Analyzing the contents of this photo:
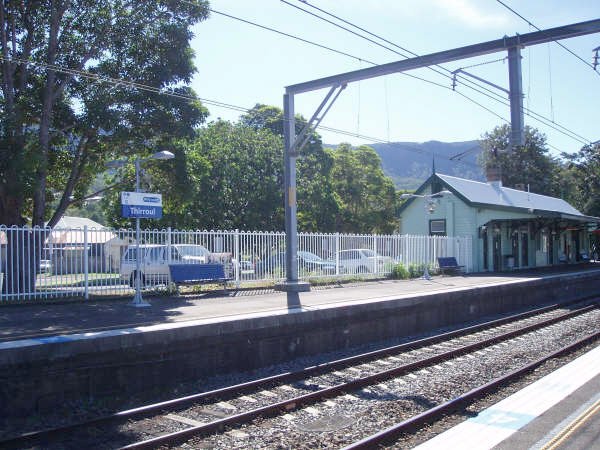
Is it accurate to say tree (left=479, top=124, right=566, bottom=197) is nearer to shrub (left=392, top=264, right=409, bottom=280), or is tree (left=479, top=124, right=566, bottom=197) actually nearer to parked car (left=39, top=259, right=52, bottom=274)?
shrub (left=392, top=264, right=409, bottom=280)

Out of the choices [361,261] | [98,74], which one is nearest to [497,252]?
[361,261]

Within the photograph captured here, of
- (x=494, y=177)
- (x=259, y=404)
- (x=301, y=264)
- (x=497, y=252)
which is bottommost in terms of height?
(x=259, y=404)

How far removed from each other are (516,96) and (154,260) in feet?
33.1

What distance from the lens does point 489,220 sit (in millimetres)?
30156

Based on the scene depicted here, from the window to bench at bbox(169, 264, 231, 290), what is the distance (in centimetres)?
1799

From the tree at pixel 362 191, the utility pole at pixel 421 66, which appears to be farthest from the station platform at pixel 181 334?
the tree at pixel 362 191

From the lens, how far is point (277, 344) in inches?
442

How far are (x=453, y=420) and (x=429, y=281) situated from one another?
1564 cm

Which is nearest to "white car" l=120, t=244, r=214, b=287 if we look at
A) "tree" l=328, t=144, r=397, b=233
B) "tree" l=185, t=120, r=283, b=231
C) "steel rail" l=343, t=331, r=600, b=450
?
"steel rail" l=343, t=331, r=600, b=450

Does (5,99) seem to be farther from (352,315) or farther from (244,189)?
(244,189)

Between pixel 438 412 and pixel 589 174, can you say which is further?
pixel 589 174

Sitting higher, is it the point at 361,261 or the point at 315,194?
the point at 315,194

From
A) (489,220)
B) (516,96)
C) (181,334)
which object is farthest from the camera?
(489,220)

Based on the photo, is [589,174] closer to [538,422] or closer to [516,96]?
[516,96]
